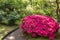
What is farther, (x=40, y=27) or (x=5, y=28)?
(x=5, y=28)

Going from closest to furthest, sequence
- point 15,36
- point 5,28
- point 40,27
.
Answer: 1. point 40,27
2. point 15,36
3. point 5,28

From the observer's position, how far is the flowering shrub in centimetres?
548

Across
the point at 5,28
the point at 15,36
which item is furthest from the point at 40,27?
the point at 5,28

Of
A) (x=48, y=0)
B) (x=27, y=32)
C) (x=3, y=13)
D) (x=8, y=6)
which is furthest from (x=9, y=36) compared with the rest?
(x=48, y=0)

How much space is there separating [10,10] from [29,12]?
71 cm

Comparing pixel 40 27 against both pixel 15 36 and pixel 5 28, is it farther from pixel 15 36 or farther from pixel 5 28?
pixel 5 28

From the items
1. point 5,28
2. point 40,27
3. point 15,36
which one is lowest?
point 5,28

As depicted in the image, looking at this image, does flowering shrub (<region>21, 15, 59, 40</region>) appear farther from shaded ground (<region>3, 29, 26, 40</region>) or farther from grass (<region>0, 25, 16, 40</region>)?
grass (<region>0, 25, 16, 40</region>)

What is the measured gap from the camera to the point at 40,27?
18.1 ft

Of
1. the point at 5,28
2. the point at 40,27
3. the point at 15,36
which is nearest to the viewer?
the point at 40,27

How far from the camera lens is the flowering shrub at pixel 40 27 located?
18.0ft

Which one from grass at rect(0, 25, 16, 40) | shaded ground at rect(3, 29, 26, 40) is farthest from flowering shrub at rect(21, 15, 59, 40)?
grass at rect(0, 25, 16, 40)

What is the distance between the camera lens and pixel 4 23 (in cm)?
757

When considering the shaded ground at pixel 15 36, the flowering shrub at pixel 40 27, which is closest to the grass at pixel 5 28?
the shaded ground at pixel 15 36
